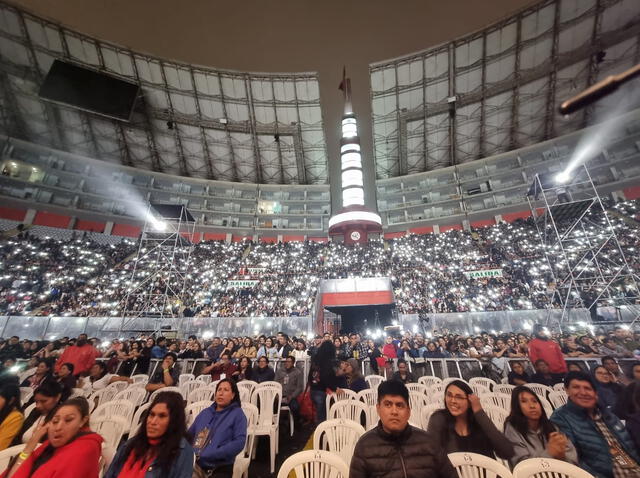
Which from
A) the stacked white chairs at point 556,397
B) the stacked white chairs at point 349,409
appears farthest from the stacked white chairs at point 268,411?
the stacked white chairs at point 556,397

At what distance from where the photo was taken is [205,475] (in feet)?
8.57

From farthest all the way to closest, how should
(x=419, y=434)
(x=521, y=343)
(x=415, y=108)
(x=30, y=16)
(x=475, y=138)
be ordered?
1. (x=475, y=138)
2. (x=415, y=108)
3. (x=30, y=16)
4. (x=521, y=343)
5. (x=419, y=434)

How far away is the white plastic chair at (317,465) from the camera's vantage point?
6.79 feet

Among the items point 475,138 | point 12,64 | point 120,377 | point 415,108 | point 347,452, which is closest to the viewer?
point 347,452

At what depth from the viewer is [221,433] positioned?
113 inches

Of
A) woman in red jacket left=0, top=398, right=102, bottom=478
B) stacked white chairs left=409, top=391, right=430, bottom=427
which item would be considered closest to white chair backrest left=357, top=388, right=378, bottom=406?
stacked white chairs left=409, top=391, right=430, bottom=427

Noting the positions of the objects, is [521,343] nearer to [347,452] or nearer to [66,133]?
[347,452]

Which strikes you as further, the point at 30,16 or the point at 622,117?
the point at 622,117

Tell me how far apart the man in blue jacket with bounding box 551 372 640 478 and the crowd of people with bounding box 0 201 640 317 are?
34.5ft

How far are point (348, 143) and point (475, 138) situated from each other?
12.6 metres

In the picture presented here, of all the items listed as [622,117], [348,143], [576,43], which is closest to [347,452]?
[348,143]

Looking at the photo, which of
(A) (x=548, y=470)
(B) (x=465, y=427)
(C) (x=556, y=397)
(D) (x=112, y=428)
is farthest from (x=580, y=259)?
(D) (x=112, y=428)

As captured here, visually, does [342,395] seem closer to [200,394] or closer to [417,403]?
[417,403]

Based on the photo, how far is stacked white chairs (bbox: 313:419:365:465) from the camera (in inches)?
112
